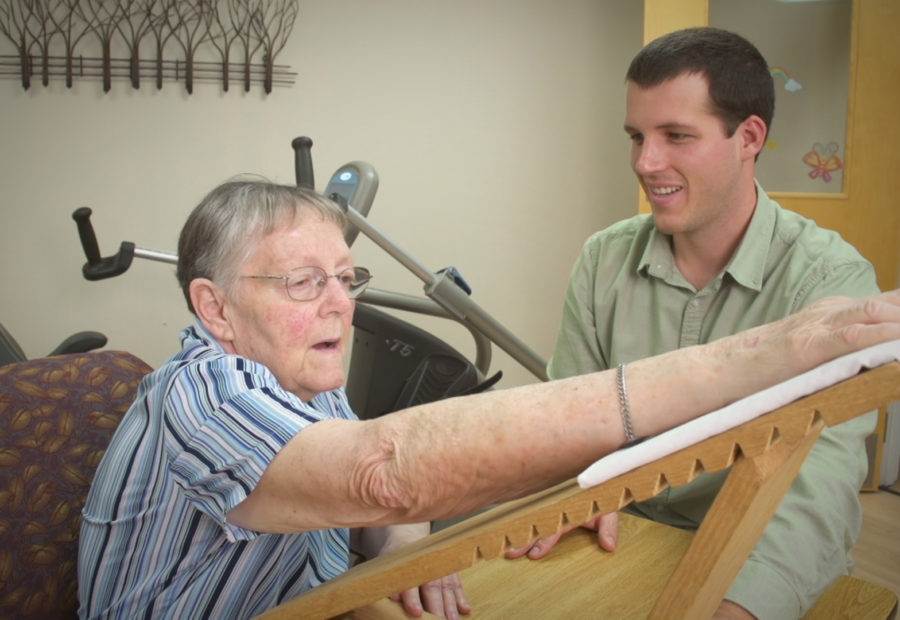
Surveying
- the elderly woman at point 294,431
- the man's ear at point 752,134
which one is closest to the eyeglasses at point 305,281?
the elderly woman at point 294,431

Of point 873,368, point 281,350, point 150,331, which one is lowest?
point 150,331

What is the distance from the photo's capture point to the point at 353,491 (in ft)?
2.83

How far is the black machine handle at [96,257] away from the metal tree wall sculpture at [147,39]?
102 centimetres

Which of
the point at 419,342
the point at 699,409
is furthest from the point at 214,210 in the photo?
the point at 419,342

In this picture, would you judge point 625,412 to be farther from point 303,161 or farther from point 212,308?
point 303,161

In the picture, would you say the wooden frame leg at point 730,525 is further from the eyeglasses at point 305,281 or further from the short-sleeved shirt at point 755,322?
the eyeglasses at point 305,281

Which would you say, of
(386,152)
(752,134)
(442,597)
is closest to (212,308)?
(442,597)

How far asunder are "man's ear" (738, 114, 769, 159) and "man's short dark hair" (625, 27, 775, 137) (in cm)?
1

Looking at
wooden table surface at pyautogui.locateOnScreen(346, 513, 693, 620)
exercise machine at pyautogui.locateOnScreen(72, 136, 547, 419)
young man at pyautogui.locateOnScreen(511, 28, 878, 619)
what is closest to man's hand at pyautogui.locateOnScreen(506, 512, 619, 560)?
wooden table surface at pyautogui.locateOnScreen(346, 513, 693, 620)

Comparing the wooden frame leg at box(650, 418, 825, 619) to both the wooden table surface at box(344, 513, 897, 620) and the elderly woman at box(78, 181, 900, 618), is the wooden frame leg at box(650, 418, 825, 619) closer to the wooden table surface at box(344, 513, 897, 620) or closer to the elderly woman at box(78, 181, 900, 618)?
the elderly woman at box(78, 181, 900, 618)

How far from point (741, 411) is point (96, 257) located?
2.32 meters

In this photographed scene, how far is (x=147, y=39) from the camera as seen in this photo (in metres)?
3.37

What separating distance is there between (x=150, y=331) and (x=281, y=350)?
2.51m

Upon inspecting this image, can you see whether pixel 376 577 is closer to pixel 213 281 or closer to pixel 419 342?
pixel 213 281
